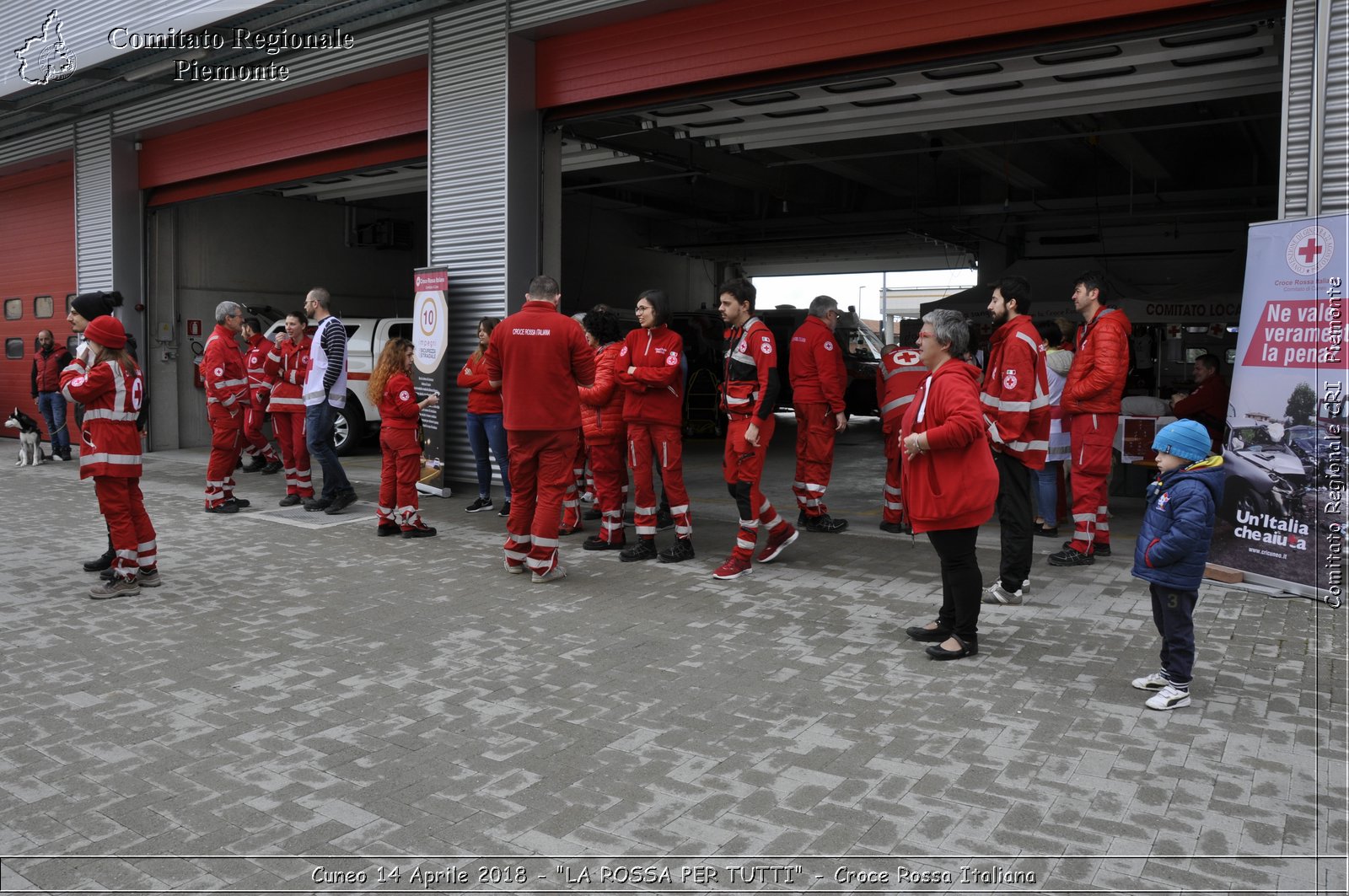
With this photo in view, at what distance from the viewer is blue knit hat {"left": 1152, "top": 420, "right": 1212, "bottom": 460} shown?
4371mm

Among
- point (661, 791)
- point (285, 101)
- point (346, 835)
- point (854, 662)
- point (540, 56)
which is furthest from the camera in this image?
point (285, 101)

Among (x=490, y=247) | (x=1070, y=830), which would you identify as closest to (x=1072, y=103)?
(x=490, y=247)

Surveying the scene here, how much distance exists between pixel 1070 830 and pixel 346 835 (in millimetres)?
2384

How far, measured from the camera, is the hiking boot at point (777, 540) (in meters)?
7.28

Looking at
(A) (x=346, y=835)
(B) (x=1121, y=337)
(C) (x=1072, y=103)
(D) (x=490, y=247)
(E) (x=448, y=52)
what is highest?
(E) (x=448, y=52)

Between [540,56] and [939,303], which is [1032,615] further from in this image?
[939,303]

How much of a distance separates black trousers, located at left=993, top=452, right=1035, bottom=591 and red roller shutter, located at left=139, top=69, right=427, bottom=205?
27.2 feet

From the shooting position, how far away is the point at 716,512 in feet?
32.1

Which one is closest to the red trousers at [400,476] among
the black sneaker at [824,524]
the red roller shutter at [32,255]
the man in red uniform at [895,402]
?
the black sneaker at [824,524]

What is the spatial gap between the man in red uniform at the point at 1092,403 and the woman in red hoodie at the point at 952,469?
93.2 inches

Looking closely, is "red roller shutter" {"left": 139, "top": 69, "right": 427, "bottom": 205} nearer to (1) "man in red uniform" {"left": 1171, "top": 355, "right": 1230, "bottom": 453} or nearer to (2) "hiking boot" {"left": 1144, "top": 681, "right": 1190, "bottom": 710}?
(1) "man in red uniform" {"left": 1171, "top": 355, "right": 1230, "bottom": 453}

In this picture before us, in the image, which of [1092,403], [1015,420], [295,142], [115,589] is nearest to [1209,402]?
[1092,403]

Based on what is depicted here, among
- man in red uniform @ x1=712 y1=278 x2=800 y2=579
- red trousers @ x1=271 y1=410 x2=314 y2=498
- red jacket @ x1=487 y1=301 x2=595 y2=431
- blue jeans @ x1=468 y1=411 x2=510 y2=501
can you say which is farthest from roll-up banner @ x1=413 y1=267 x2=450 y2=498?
man in red uniform @ x1=712 y1=278 x2=800 y2=579

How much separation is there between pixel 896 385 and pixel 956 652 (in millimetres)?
3884
